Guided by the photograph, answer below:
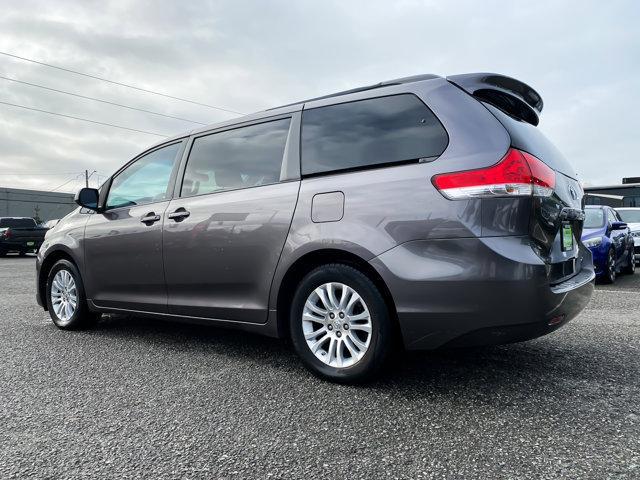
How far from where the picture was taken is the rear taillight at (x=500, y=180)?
8.05 feet

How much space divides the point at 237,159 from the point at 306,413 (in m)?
1.90

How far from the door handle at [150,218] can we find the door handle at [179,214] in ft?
0.62

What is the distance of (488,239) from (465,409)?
2.89 feet

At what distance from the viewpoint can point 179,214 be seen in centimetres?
368

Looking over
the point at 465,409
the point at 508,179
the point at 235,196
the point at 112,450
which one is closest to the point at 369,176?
the point at 508,179

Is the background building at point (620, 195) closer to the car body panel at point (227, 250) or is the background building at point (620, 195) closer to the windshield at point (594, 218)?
the windshield at point (594, 218)

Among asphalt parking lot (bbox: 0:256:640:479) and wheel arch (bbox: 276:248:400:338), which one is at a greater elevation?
A: wheel arch (bbox: 276:248:400:338)

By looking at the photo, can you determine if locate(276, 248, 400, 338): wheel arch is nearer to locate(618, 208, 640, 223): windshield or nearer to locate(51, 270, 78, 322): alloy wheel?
locate(51, 270, 78, 322): alloy wheel

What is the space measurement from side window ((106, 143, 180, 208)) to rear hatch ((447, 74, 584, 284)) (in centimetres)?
237

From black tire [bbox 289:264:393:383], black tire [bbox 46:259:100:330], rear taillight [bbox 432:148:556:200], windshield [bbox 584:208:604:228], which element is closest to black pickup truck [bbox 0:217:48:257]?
black tire [bbox 46:259:100:330]

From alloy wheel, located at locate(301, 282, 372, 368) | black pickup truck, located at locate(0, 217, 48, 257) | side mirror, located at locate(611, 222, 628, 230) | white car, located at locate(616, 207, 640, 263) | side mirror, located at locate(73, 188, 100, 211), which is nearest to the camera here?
alloy wheel, located at locate(301, 282, 372, 368)

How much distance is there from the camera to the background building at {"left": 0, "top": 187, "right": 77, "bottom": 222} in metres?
48.2

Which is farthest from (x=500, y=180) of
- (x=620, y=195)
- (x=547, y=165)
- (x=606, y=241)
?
(x=620, y=195)

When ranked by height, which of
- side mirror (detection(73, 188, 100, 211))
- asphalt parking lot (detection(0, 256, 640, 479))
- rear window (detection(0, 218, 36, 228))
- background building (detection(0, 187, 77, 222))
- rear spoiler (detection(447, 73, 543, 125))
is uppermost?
background building (detection(0, 187, 77, 222))
